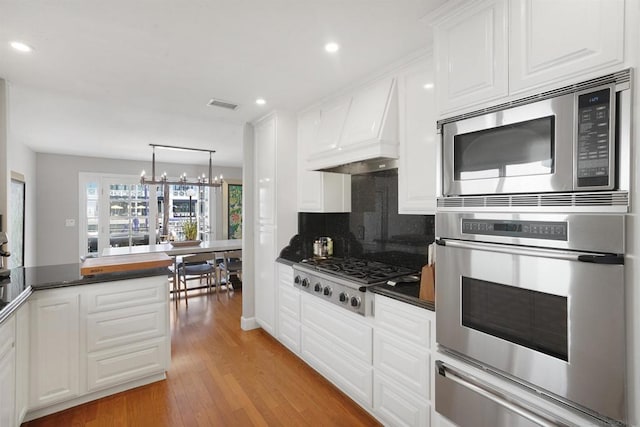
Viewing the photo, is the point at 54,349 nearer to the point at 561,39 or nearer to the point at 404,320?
the point at 404,320

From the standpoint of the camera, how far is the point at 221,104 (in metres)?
3.10

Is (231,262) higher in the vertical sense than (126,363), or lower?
higher

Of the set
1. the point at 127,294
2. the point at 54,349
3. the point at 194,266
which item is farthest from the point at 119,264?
the point at 194,266

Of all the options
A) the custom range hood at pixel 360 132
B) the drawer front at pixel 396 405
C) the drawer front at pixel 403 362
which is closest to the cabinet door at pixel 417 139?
the custom range hood at pixel 360 132

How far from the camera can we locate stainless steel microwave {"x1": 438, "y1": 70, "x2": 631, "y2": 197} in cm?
108

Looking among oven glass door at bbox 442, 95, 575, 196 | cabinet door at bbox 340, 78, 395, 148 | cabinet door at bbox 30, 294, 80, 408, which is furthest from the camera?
cabinet door at bbox 340, 78, 395, 148

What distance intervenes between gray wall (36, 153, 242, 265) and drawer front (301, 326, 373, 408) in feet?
18.0

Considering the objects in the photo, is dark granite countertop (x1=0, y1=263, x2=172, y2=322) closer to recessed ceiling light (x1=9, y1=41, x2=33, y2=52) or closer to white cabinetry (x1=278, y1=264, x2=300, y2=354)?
white cabinetry (x1=278, y1=264, x2=300, y2=354)

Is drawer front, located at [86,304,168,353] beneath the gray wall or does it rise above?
beneath

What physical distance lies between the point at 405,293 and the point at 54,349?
2.36 metres

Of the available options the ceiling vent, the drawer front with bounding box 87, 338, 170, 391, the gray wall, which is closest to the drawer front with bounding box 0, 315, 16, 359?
the drawer front with bounding box 87, 338, 170, 391

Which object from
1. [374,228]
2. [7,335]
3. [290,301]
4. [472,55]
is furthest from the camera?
[290,301]

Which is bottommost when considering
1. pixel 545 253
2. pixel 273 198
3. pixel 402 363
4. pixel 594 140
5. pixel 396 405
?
pixel 396 405

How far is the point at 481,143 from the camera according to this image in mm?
1459
